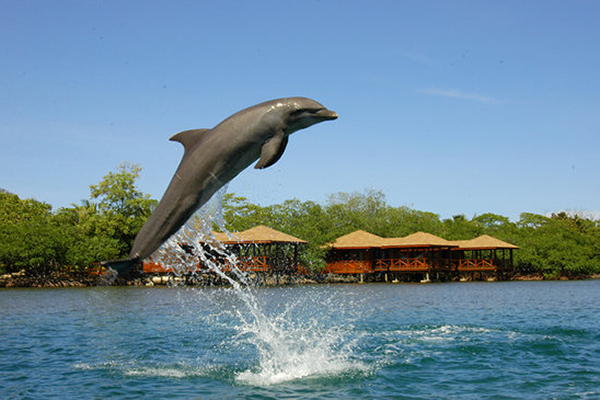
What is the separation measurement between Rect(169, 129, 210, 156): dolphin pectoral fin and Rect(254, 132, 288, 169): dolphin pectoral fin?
78 centimetres

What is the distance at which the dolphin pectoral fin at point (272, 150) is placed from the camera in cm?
559

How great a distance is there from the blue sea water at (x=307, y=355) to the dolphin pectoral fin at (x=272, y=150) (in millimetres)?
3965

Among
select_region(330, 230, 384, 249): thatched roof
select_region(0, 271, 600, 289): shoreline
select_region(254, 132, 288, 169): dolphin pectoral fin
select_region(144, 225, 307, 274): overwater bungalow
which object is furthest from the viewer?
select_region(330, 230, 384, 249): thatched roof

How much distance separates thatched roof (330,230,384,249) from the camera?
4197 centimetres

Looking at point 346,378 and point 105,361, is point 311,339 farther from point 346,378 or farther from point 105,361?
point 105,361

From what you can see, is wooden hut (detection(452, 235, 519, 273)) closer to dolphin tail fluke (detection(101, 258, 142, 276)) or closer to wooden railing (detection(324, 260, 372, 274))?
wooden railing (detection(324, 260, 372, 274))

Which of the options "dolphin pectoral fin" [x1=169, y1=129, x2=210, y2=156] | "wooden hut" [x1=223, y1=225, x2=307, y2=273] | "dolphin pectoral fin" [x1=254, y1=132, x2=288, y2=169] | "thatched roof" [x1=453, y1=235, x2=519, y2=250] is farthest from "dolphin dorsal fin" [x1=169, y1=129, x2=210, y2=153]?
"thatched roof" [x1=453, y1=235, x2=519, y2=250]

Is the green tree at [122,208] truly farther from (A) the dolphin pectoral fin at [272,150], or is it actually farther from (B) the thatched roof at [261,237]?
(A) the dolphin pectoral fin at [272,150]

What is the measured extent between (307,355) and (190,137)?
558cm

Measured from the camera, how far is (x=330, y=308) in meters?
20.0

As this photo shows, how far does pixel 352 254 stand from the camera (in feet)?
149

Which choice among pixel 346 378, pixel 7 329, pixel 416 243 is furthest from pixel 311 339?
pixel 416 243

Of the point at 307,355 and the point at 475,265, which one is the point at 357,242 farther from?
the point at 307,355

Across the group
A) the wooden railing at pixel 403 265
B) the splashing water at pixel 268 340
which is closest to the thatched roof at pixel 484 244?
the wooden railing at pixel 403 265
